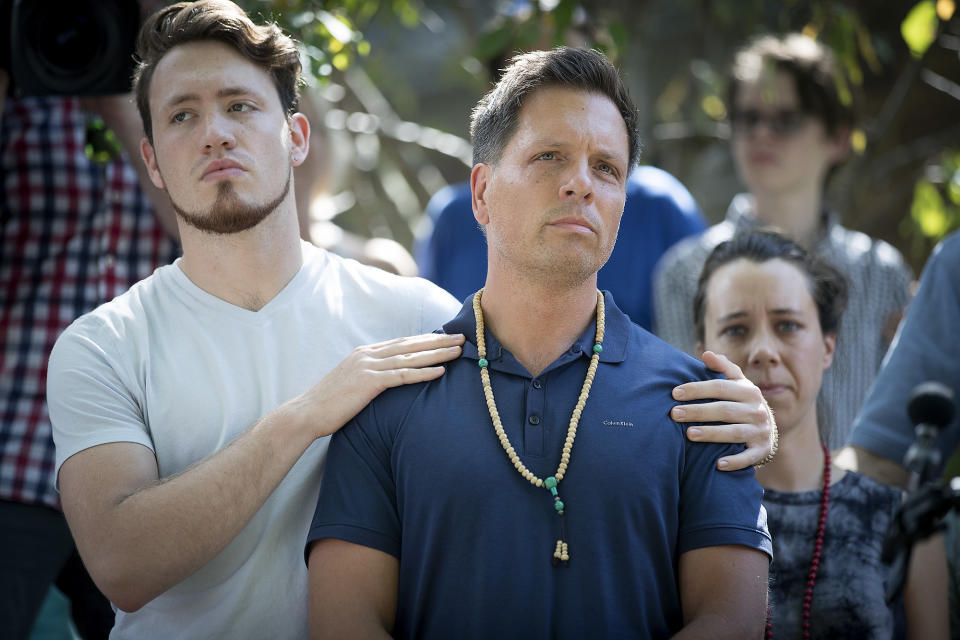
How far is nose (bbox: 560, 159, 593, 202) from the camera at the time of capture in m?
2.32

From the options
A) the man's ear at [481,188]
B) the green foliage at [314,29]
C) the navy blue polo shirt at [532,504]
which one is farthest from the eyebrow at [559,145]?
the green foliage at [314,29]

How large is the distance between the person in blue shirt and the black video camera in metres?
1.28

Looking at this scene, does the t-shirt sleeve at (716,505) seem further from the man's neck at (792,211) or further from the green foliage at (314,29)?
the man's neck at (792,211)

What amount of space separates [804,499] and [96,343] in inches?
70.0

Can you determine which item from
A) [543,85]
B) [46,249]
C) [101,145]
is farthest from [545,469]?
[101,145]

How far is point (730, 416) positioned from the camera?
230 cm

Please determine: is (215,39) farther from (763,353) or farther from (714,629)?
(714,629)

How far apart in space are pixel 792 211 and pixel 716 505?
2.00 m

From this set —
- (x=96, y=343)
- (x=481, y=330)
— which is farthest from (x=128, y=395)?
(x=481, y=330)

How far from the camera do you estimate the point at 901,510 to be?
2195mm

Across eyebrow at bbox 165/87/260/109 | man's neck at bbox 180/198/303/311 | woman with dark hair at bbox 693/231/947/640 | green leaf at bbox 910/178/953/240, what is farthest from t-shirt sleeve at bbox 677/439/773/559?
green leaf at bbox 910/178/953/240

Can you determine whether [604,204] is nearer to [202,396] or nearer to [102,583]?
[202,396]

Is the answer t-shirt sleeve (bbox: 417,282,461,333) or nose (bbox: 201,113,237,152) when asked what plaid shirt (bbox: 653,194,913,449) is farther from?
nose (bbox: 201,113,237,152)

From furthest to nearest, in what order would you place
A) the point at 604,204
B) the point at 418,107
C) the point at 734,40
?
the point at 418,107, the point at 734,40, the point at 604,204
